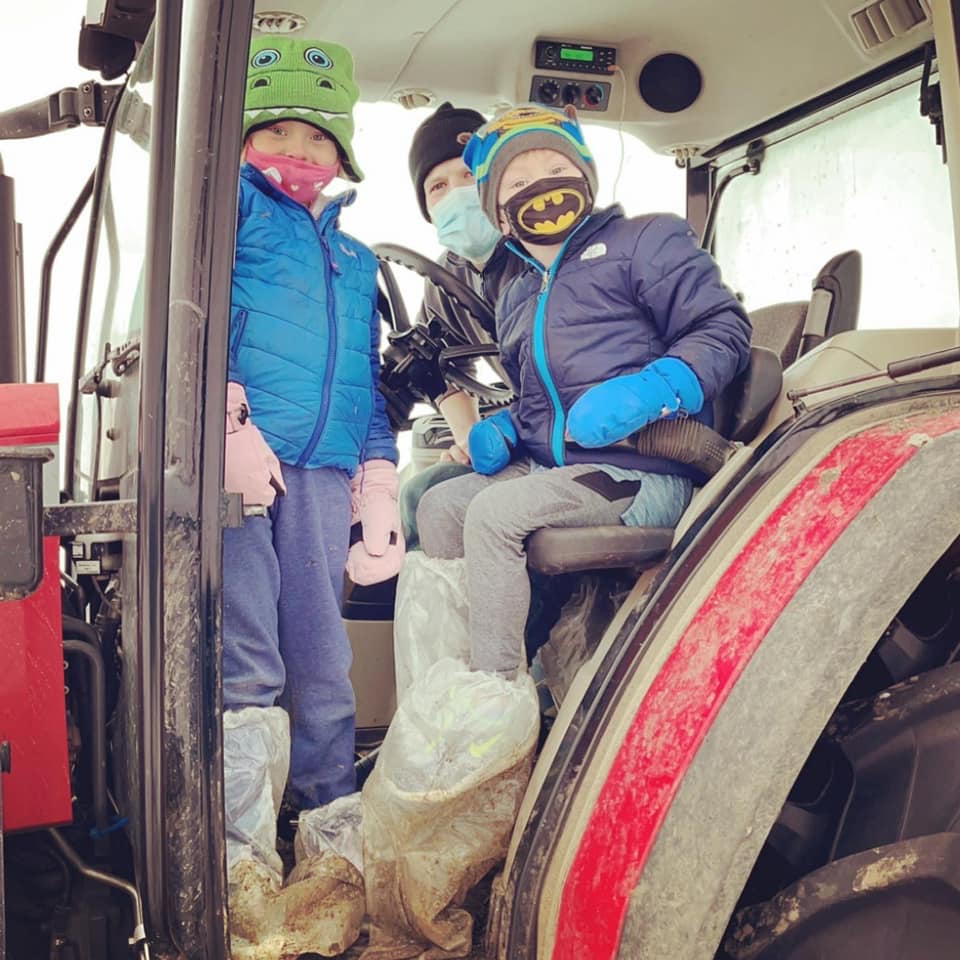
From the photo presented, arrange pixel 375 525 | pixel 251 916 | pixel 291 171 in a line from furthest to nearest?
pixel 375 525, pixel 291 171, pixel 251 916

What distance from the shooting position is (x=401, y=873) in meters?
1.55

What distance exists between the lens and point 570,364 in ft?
6.06

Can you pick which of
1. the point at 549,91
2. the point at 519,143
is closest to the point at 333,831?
the point at 519,143

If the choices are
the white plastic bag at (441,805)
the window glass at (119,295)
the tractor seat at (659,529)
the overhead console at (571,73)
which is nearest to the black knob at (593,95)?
the overhead console at (571,73)

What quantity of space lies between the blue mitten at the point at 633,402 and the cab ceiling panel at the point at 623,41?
89cm

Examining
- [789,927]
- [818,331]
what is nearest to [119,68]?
[818,331]

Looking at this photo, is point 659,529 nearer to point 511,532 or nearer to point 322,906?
point 511,532

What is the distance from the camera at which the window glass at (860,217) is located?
223 centimetres

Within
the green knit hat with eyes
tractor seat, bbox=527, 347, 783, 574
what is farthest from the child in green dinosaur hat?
tractor seat, bbox=527, 347, 783, 574

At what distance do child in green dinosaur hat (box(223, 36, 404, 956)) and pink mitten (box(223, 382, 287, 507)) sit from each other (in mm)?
32

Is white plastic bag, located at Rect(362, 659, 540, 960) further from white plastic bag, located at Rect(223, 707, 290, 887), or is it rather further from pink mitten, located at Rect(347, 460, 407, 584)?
pink mitten, located at Rect(347, 460, 407, 584)

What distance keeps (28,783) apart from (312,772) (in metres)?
0.49

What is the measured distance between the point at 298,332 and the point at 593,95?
3.47 ft

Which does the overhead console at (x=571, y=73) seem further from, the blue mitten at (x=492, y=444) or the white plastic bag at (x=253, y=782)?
the white plastic bag at (x=253, y=782)
